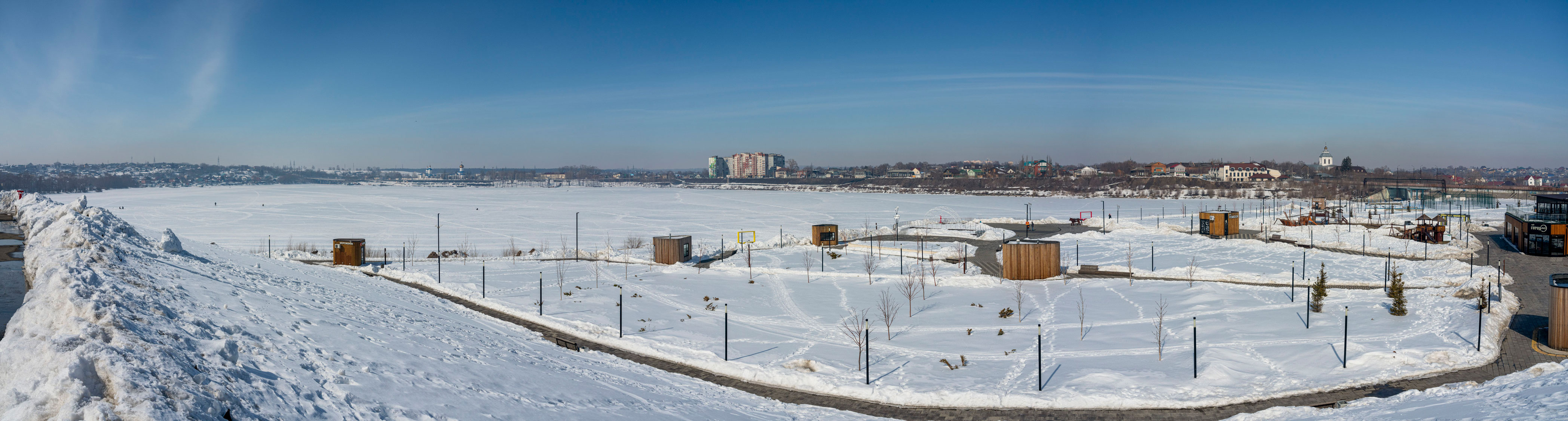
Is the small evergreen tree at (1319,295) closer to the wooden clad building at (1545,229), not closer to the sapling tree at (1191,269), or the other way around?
the sapling tree at (1191,269)

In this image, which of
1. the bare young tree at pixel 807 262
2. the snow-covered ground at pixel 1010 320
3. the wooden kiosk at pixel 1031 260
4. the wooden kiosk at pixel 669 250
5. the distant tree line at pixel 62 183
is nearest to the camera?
the snow-covered ground at pixel 1010 320

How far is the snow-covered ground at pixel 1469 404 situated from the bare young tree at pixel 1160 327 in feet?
13.0

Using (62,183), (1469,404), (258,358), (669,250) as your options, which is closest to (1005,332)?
(1469,404)

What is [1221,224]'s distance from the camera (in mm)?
46000

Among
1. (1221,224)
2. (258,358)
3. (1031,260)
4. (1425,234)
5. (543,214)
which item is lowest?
(543,214)

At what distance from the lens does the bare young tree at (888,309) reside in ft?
63.3

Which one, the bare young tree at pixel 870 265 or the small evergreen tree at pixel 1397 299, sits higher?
the small evergreen tree at pixel 1397 299

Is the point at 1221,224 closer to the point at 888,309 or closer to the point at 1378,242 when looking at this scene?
the point at 1378,242

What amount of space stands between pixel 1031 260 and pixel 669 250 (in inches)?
622

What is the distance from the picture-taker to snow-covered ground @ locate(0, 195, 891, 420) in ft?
19.3

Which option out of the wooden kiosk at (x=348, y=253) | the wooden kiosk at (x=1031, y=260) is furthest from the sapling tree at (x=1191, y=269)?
the wooden kiosk at (x=348, y=253)

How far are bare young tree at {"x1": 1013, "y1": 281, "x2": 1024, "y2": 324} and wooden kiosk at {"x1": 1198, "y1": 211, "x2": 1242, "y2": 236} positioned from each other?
85.9 feet

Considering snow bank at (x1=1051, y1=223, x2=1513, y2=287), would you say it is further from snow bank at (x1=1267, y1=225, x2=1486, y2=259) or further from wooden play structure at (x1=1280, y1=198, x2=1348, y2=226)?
wooden play structure at (x1=1280, y1=198, x2=1348, y2=226)

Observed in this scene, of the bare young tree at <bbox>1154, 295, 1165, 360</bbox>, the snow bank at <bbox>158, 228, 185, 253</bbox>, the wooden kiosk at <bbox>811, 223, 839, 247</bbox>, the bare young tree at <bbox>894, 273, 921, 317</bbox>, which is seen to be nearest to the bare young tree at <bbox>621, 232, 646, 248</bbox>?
the wooden kiosk at <bbox>811, 223, 839, 247</bbox>
